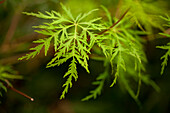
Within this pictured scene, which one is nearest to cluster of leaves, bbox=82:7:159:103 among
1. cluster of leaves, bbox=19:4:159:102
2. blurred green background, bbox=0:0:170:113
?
cluster of leaves, bbox=19:4:159:102

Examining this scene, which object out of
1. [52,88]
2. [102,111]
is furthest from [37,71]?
[102,111]

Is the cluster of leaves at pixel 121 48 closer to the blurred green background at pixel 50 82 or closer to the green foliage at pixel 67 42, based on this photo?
the green foliage at pixel 67 42

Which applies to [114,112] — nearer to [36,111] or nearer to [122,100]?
[122,100]

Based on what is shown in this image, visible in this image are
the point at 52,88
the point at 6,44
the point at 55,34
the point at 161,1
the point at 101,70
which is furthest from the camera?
the point at 52,88

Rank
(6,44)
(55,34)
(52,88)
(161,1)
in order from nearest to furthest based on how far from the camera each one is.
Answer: (55,34) → (161,1) → (6,44) → (52,88)

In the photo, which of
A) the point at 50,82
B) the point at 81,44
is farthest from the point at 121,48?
the point at 50,82

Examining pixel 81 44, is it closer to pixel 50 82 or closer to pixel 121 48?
pixel 121 48

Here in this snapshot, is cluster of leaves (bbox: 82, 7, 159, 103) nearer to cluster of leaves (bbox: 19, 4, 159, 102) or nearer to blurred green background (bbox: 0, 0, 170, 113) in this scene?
cluster of leaves (bbox: 19, 4, 159, 102)

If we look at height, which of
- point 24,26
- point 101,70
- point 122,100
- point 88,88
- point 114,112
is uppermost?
point 24,26
